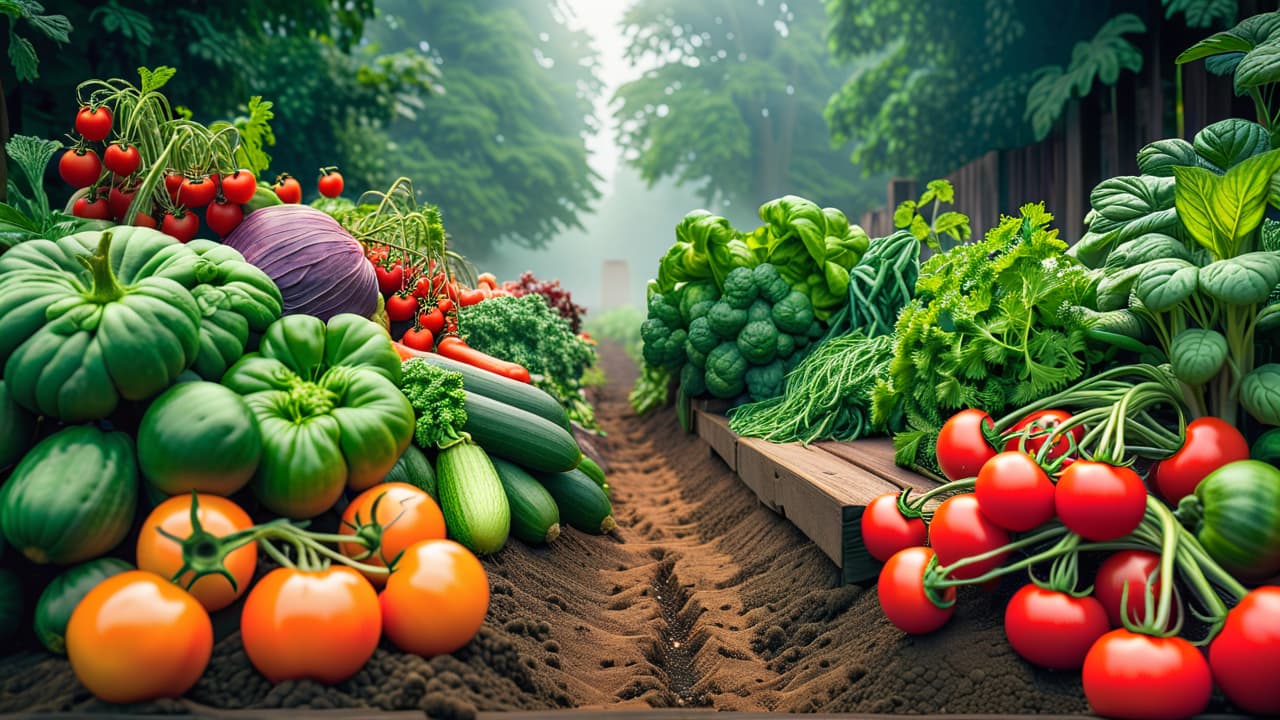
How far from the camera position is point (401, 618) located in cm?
180

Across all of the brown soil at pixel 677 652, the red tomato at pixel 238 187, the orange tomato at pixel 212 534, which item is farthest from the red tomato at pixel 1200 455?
the red tomato at pixel 238 187

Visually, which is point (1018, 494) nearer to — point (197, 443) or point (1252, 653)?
point (1252, 653)

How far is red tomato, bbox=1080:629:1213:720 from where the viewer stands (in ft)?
5.03

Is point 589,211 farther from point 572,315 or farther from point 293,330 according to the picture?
point 293,330

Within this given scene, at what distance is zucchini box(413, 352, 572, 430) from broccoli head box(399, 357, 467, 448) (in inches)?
9.4

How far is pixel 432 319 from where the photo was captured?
3713 millimetres

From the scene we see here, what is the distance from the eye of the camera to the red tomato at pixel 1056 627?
173 centimetres

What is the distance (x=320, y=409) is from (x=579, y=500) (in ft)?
4.89

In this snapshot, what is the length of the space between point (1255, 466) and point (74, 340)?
2.58 m

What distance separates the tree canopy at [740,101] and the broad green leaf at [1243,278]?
69.7 ft

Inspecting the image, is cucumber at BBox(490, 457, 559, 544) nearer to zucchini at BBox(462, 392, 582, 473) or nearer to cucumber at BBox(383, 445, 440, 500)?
zucchini at BBox(462, 392, 582, 473)

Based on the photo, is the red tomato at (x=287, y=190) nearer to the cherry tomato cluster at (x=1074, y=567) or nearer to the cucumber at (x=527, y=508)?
the cucumber at (x=527, y=508)

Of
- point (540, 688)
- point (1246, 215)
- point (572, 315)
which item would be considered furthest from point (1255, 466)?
point (572, 315)

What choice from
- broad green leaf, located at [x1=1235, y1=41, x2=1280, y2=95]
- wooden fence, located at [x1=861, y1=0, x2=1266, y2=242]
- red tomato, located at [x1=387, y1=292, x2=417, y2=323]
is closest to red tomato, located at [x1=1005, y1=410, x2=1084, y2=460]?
broad green leaf, located at [x1=1235, y1=41, x2=1280, y2=95]
